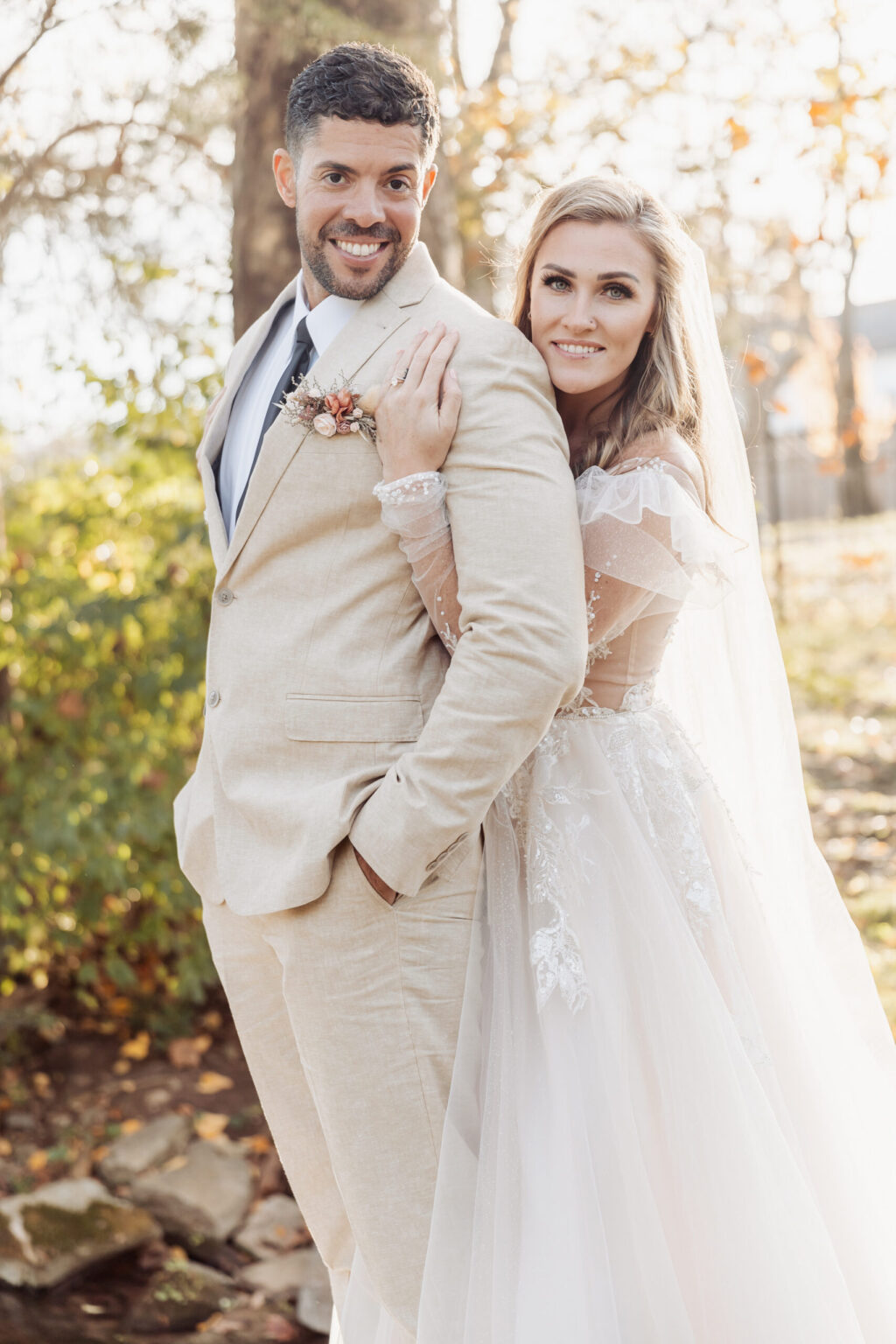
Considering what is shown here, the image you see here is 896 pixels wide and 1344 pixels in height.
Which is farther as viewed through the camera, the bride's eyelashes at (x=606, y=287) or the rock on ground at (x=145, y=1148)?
the rock on ground at (x=145, y=1148)

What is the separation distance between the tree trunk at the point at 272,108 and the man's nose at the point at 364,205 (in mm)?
1464

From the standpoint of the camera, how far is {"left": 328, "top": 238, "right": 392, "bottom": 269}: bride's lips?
2.06 metres

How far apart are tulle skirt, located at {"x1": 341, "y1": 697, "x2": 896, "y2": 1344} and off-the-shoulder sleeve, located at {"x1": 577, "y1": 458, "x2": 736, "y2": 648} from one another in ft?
0.86

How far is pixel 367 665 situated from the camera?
1.99 metres

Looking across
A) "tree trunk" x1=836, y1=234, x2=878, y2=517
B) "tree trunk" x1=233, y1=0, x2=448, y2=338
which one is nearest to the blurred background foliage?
"tree trunk" x1=233, y1=0, x2=448, y2=338

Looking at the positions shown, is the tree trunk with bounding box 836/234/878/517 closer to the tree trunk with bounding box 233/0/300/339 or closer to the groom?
the tree trunk with bounding box 233/0/300/339

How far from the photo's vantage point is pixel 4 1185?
3.62m

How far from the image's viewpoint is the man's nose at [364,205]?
6.64ft

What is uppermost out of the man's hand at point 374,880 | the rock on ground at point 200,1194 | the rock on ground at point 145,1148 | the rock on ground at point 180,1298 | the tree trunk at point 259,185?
the tree trunk at point 259,185

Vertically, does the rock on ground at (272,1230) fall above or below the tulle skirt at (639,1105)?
below

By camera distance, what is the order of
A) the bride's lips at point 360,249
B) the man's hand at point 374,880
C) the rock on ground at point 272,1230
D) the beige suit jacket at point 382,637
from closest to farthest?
the beige suit jacket at point 382,637 < the man's hand at point 374,880 < the bride's lips at point 360,249 < the rock on ground at point 272,1230

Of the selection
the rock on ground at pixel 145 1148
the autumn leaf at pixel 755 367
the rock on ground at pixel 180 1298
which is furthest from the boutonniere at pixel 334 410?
the autumn leaf at pixel 755 367

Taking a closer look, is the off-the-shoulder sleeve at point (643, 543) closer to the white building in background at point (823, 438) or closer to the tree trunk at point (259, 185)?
the tree trunk at point (259, 185)

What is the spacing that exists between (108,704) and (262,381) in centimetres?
202
